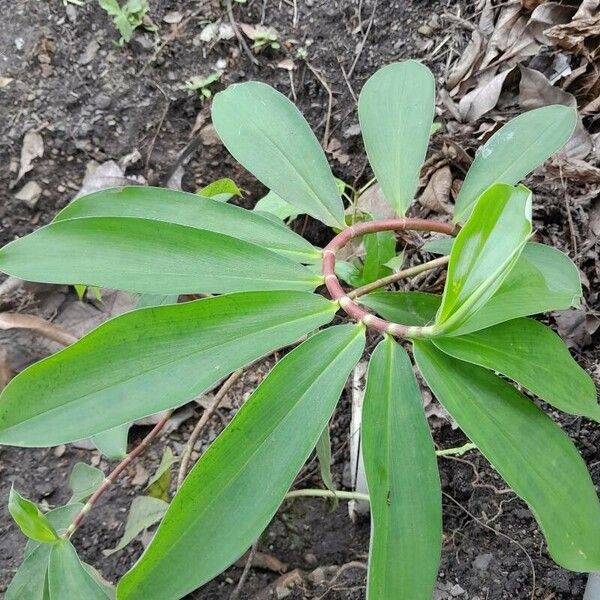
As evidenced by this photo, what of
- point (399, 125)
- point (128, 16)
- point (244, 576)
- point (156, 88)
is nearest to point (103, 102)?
point (156, 88)

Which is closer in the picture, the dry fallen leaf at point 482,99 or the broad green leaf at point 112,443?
the broad green leaf at point 112,443

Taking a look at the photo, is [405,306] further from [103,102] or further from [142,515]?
[103,102]

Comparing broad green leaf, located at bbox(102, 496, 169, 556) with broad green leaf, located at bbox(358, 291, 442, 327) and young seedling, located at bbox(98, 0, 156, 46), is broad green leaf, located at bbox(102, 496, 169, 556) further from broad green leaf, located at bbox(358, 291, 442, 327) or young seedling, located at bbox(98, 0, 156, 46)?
young seedling, located at bbox(98, 0, 156, 46)

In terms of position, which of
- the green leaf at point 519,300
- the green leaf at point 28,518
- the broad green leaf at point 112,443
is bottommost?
the broad green leaf at point 112,443

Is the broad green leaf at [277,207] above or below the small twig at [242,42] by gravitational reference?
below

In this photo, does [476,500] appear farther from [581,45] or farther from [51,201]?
[51,201]

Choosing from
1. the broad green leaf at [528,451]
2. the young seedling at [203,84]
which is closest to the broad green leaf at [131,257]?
the broad green leaf at [528,451]

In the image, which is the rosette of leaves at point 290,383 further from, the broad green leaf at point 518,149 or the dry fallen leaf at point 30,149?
the dry fallen leaf at point 30,149

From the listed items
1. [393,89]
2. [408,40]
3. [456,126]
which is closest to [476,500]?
[393,89]
